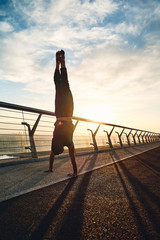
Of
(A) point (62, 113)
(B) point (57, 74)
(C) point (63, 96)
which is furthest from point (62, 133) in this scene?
(B) point (57, 74)

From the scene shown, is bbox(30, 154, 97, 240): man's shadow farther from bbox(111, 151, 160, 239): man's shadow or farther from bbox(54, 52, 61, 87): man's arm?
bbox(54, 52, 61, 87): man's arm

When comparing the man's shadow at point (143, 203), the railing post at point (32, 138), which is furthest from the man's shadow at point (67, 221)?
the railing post at point (32, 138)

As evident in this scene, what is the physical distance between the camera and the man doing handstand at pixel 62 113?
8.84 ft

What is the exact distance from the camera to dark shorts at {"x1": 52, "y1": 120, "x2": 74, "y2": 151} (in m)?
2.69

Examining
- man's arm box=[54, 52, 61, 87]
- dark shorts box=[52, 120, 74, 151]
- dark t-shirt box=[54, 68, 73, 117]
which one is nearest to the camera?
dark shorts box=[52, 120, 74, 151]

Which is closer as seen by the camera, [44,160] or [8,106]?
[8,106]

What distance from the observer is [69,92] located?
2.91 meters

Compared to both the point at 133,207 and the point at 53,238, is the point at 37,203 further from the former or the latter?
the point at 133,207

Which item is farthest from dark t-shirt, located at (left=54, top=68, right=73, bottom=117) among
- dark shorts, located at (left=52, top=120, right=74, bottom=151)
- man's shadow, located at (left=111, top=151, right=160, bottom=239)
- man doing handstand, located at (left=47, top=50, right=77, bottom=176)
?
man's shadow, located at (left=111, top=151, right=160, bottom=239)

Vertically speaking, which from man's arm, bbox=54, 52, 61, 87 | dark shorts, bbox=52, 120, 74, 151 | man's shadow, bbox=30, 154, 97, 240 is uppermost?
man's arm, bbox=54, 52, 61, 87

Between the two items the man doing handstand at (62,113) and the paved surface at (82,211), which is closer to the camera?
the paved surface at (82,211)

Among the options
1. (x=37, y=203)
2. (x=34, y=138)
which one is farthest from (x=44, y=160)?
(x=37, y=203)

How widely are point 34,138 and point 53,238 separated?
3715 mm

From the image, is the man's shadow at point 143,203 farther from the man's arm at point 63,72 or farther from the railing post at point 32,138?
the railing post at point 32,138
